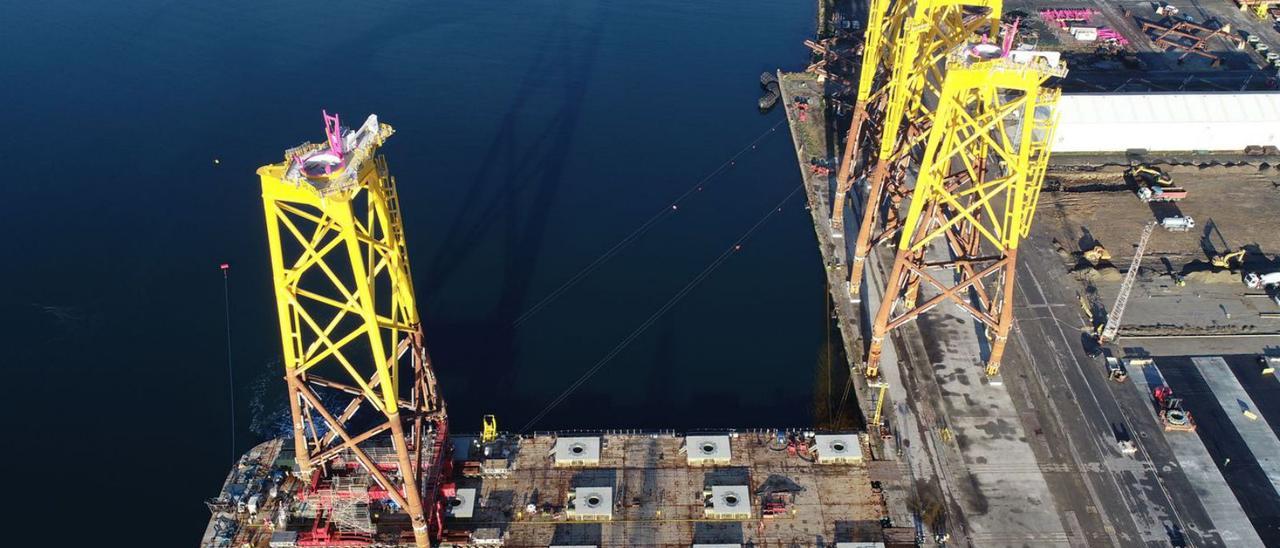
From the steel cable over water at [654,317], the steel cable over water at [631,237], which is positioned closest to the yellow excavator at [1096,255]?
the steel cable over water at [654,317]

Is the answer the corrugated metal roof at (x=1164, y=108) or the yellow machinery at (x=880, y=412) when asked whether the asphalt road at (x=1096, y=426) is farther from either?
the corrugated metal roof at (x=1164, y=108)

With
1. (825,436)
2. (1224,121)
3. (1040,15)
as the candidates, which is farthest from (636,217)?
(1040,15)

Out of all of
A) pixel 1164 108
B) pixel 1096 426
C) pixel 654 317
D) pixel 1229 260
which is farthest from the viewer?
pixel 1164 108

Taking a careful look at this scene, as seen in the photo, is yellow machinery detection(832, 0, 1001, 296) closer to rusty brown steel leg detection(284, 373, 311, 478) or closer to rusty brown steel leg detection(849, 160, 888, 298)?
rusty brown steel leg detection(849, 160, 888, 298)

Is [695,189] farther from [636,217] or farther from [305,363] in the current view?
[305,363]

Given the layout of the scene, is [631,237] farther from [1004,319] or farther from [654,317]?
[1004,319]

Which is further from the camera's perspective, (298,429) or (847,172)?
(847,172)

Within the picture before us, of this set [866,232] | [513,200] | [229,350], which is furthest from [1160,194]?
[229,350]
